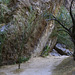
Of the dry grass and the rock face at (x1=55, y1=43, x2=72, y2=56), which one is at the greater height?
the dry grass

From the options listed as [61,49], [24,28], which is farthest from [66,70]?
[61,49]

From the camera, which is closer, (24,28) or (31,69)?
(31,69)

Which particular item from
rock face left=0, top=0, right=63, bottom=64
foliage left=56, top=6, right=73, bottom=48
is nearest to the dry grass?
foliage left=56, top=6, right=73, bottom=48

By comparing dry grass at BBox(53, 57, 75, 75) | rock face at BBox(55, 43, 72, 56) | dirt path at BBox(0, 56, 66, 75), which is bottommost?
rock face at BBox(55, 43, 72, 56)

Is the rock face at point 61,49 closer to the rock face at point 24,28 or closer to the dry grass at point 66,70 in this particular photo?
the rock face at point 24,28

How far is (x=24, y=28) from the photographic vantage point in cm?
515

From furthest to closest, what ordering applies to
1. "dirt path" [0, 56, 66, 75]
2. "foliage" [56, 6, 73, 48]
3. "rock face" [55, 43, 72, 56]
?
"rock face" [55, 43, 72, 56]
"foliage" [56, 6, 73, 48]
"dirt path" [0, 56, 66, 75]

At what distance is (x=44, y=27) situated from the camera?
7.65m

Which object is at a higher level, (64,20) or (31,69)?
(64,20)

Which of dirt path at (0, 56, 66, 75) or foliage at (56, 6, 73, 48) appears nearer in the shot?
dirt path at (0, 56, 66, 75)

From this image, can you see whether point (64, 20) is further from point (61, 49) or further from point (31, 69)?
point (61, 49)

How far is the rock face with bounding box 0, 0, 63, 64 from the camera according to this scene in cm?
545

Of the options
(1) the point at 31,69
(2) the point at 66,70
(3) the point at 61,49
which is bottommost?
(3) the point at 61,49

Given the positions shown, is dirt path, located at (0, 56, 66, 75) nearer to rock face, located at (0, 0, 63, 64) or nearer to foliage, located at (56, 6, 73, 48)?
rock face, located at (0, 0, 63, 64)
